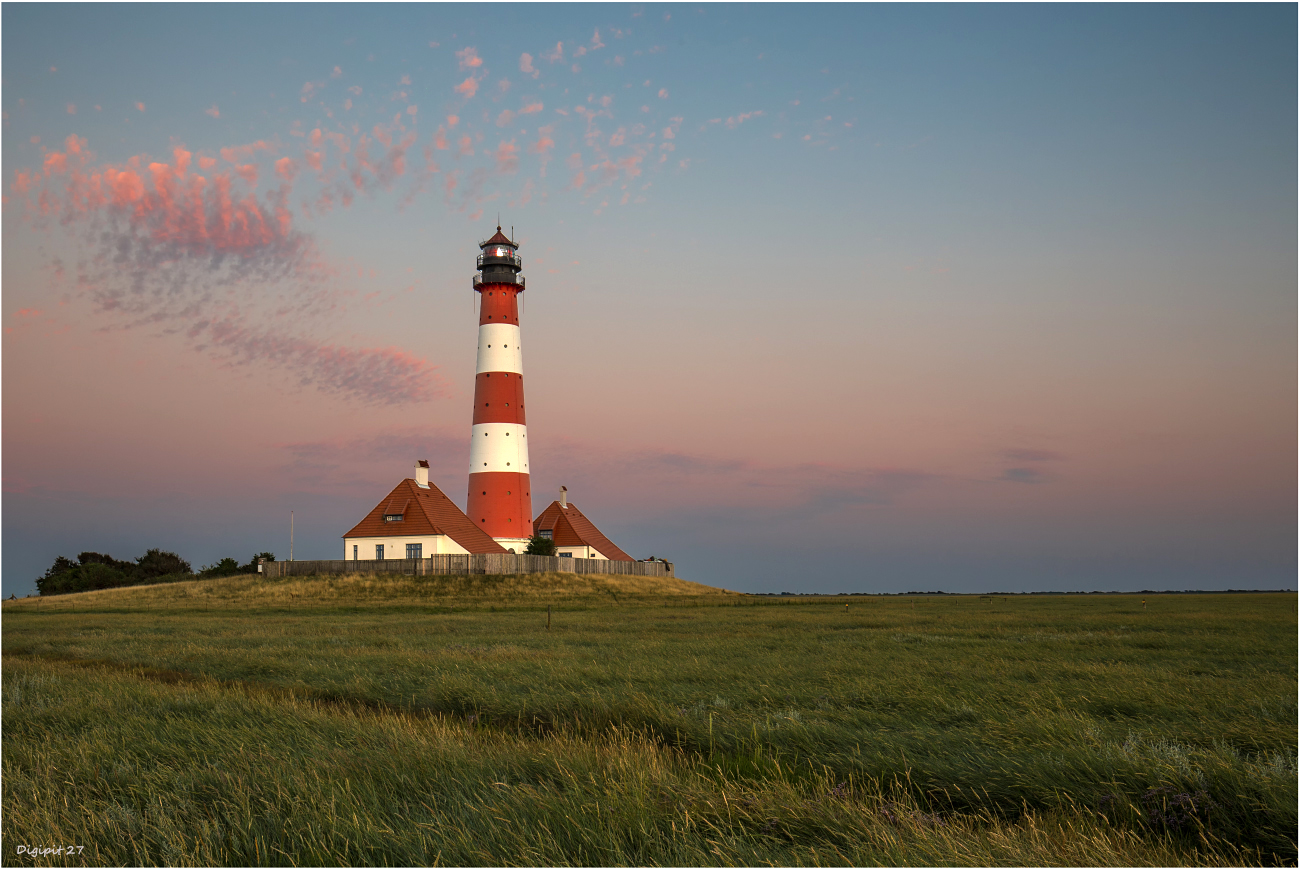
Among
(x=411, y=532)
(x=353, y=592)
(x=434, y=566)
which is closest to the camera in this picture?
(x=353, y=592)

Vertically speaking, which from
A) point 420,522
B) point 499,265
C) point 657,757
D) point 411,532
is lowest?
point 657,757

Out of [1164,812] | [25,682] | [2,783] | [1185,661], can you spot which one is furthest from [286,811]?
[1185,661]

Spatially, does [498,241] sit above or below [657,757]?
above

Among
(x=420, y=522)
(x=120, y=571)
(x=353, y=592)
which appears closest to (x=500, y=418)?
(x=420, y=522)

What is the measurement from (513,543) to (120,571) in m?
34.7

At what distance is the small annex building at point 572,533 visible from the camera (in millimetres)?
75562

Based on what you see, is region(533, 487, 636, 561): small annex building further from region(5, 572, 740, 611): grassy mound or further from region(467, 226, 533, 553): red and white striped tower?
region(5, 572, 740, 611): grassy mound

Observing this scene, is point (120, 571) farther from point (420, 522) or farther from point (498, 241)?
point (498, 241)

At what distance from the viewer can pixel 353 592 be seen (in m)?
54.3

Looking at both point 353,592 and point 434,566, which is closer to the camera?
point 353,592

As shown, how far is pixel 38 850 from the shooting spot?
5.70m

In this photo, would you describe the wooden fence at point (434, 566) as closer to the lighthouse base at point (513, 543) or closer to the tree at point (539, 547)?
the tree at point (539, 547)

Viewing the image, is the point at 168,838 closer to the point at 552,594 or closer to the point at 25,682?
the point at 25,682

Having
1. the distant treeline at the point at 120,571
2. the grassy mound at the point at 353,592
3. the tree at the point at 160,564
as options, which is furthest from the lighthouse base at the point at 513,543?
the tree at the point at 160,564
